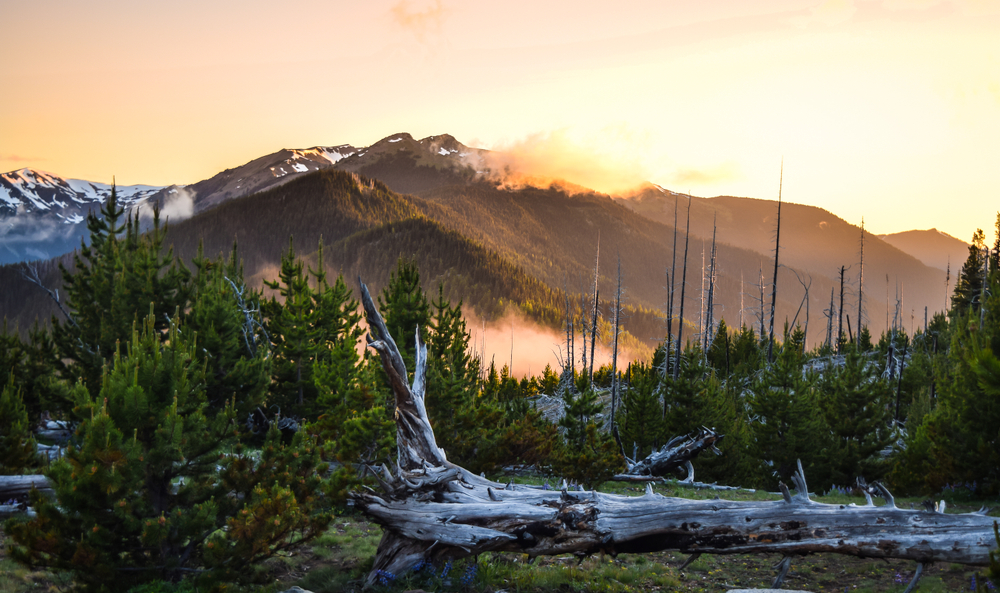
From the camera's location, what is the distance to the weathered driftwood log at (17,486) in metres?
9.90

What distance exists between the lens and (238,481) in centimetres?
703

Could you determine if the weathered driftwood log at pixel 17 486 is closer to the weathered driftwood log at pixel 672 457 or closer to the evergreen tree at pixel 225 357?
the evergreen tree at pixel 225 357

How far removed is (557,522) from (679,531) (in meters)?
1.63

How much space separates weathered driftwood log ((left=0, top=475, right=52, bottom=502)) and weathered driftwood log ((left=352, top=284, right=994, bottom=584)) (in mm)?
6283

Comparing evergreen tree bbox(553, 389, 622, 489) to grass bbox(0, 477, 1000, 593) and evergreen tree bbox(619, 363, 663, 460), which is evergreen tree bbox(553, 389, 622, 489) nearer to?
evergreen tree bbox(619, 363, 663, 460)

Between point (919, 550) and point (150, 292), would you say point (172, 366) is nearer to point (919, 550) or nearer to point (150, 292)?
point (919, 550)

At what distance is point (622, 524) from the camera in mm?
7559

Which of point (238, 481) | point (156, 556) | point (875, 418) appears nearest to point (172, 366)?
point (238, 481)

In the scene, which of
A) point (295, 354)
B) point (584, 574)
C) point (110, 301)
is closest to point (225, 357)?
point (295, 354)

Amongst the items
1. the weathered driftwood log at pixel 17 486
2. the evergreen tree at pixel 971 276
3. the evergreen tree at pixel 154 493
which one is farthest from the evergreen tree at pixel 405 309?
the evergreen tree at pixel 971 276

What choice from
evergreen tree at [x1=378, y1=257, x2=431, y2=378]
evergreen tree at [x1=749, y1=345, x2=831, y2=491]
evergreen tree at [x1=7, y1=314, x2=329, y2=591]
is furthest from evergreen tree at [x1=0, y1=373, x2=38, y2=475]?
evergreen tree at [x1=749, y1=345, x2=831, y2=491]

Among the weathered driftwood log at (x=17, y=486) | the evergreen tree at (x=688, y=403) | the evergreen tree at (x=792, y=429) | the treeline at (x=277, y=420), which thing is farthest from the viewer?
the evergreen tree at (x=688, y=403)

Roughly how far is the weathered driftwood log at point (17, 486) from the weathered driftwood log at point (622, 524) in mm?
6283

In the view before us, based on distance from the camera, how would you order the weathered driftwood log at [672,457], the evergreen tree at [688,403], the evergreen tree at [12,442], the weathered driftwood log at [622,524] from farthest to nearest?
the evergreen tree at [688,403]
the weathered driftwood log at [672,457]
the evergreen tree at [12,442]
the weathered driftwood log at [622,524]
